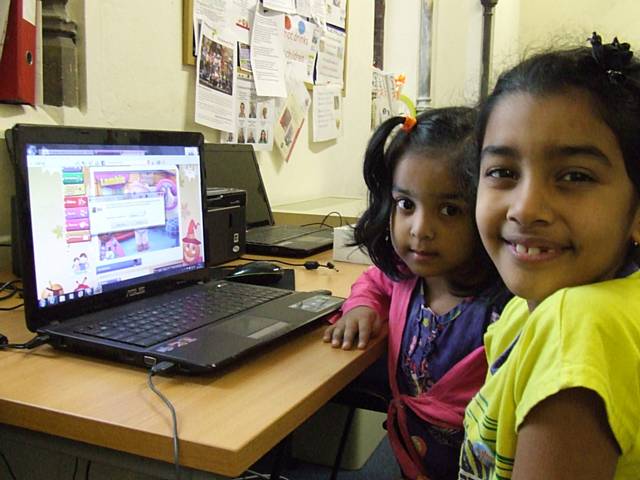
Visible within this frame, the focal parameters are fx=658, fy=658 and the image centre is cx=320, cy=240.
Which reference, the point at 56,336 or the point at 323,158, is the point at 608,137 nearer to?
the point at 56,336

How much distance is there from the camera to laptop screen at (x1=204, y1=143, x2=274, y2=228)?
1681 millimetres

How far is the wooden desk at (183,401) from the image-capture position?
62 cm

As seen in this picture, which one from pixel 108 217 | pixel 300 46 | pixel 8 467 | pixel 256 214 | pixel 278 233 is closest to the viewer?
pixel 108 217

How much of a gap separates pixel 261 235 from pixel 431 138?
0.68 meters

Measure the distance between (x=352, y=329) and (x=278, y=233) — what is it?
782 mm

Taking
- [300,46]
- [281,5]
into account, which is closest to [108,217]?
[281,5]

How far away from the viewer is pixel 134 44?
4.93 ft

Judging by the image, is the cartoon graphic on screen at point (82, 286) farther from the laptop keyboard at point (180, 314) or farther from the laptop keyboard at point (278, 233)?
the laptop keyboard at point (278, 233)

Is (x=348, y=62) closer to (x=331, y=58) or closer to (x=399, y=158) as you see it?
(x=331, y=58)

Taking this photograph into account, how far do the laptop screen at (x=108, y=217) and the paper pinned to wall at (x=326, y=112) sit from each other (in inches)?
50.6

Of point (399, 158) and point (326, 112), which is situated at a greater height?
point (326, 112)

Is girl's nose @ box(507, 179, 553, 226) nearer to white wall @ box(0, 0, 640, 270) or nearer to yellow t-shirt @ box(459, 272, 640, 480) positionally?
yellow t-shirt @ box(459, 272, 640, 480)

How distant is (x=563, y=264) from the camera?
631 millimetres

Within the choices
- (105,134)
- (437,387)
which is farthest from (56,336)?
(437,387)
